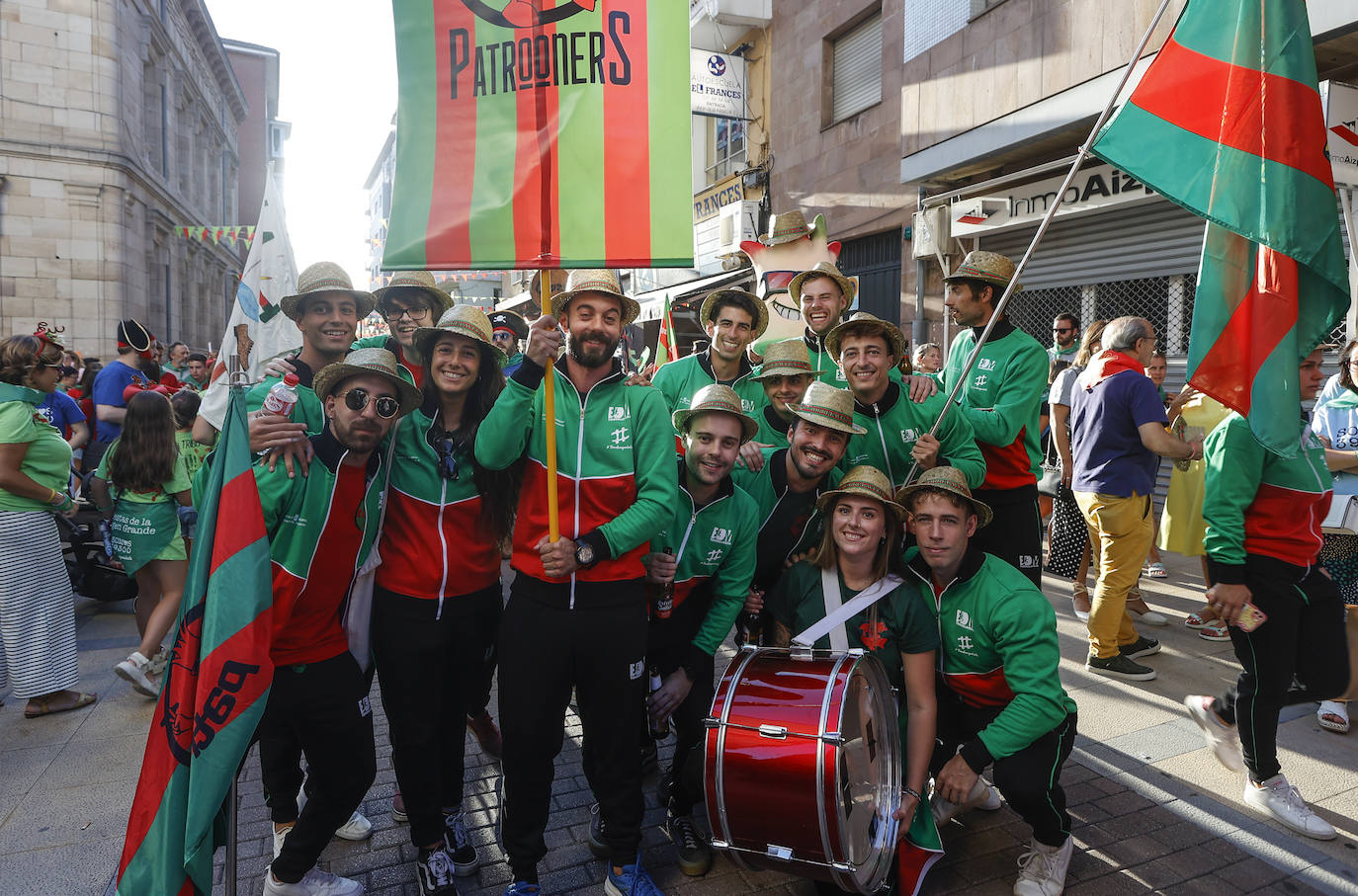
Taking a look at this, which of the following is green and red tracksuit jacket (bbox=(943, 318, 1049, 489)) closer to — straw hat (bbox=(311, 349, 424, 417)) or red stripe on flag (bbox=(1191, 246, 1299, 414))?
red stripe on flag (bbox=(1191, 246, 1299, 414))

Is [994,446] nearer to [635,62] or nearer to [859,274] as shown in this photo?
[635,62]

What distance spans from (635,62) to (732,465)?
161 cm

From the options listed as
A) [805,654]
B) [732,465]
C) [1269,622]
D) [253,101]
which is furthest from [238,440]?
[253,101]

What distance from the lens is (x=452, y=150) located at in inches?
117

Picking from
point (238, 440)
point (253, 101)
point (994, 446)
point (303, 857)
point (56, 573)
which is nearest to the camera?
point (238, 440)

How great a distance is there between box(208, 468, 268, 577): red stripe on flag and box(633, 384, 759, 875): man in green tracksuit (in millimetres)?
1426

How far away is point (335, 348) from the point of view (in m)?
3.40

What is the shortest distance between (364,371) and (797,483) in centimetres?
188

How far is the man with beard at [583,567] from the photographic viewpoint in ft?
9.44

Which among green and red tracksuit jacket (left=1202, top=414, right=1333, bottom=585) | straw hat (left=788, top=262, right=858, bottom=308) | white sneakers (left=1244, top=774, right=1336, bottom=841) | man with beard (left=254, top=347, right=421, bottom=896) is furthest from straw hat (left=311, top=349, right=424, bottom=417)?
white sneakers (left=1244, top=774, right=1336, bottom=841)

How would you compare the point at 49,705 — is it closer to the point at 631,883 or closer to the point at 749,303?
the point at 631,883

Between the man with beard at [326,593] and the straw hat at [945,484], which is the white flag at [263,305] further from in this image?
the straw hat at [945,484]

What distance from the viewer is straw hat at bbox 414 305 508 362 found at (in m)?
3.06

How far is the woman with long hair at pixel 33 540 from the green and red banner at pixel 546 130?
3079 millimetres
